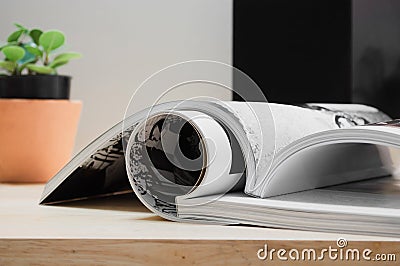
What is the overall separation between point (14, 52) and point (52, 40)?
58 millimetres

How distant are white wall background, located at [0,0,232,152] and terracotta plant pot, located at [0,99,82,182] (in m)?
0.20

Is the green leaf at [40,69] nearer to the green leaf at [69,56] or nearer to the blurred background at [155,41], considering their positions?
the green leaf at [69,56]

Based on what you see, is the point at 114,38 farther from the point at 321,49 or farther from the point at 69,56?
the point at 321,49

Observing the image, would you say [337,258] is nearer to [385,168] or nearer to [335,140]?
[335,140]

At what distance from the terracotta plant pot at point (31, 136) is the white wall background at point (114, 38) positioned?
0.65 ft

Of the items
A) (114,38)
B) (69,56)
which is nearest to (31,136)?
(69,56)

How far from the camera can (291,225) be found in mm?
561

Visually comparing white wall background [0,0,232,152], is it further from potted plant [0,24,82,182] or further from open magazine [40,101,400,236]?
open magazine [40,101,400,236]

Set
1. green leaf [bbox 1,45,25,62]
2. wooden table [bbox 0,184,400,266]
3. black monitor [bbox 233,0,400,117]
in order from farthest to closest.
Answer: black monitor [bbox 233,0,400,117], green leaf [bbox 1,45,25,62], wooden table [bbox 0,184,400,266]

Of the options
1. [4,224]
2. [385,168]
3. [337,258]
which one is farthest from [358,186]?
[4,224]

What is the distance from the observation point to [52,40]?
0.99 meters

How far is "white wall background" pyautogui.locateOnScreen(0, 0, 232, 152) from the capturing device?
1.23 m

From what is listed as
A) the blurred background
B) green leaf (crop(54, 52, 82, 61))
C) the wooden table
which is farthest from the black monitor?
the wooden table

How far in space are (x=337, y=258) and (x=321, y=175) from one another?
0.74 feet
